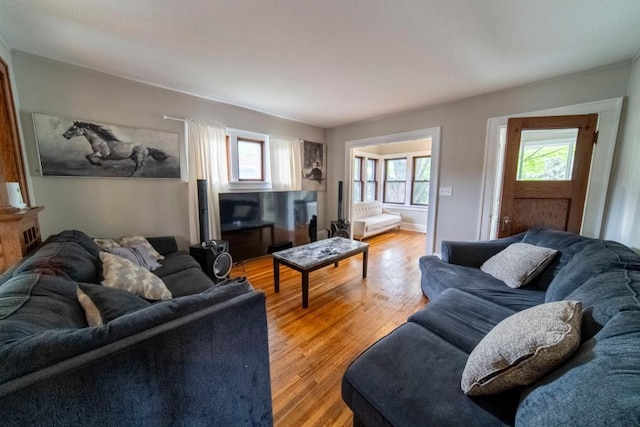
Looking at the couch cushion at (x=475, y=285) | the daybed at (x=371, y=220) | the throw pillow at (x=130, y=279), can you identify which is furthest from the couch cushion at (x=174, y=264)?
the daybed at (x=371, y=220)

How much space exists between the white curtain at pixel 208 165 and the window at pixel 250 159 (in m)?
0.34

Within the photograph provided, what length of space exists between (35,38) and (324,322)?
3.44 m

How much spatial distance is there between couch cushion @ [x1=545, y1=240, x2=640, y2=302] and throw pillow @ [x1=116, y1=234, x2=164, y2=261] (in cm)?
347

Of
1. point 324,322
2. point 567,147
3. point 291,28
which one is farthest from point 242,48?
point 567,147

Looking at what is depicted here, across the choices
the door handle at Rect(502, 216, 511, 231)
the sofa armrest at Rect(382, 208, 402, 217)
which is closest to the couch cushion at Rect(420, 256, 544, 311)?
the door handle at Rect(502, 216, 511, 231)

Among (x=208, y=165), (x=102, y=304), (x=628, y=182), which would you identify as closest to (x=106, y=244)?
(x=208, y=165)

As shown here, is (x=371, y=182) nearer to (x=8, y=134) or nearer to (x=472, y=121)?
(x=472, y=121)

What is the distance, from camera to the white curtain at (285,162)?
411cm

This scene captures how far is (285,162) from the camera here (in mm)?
4270

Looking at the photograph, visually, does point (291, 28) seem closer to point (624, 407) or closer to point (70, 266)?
point (70, 266)

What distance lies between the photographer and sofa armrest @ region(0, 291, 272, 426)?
611 millimetres

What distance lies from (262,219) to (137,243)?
1.60m

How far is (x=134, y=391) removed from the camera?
0.72 meters

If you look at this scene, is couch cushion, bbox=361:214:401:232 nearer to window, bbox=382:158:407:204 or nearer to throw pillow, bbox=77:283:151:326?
window, bbox=382:158:407:204
